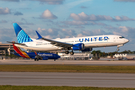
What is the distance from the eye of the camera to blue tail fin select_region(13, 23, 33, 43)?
8119 cm

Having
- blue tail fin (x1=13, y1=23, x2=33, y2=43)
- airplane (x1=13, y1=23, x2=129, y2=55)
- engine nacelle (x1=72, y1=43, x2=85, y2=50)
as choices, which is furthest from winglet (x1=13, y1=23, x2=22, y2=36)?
engine nacelle (x1=72, y1=43, x2=85, y2=50)

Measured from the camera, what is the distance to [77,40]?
63.9 meters

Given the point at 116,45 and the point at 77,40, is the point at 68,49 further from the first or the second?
the point at 116,45

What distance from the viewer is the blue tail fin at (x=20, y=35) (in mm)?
81188

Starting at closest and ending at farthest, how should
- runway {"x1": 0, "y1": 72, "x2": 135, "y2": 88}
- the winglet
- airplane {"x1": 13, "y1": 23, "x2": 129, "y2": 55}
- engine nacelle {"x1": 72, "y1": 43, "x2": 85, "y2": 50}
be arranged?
runway {"x1": 0, "y1": 72, "x2": 135, "y2": 88}, airplane {"x1": 13, "y1": 23, "x2": 129, "y2": 55}, engine nacelle {"x1": 72, "y1": 43, "x2": 85, "y2": 50}, the winglet

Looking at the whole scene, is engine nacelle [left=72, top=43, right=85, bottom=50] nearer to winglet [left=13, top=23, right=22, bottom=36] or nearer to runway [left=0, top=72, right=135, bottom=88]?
winglet [left=13, top=23, right=22, bottom=36]

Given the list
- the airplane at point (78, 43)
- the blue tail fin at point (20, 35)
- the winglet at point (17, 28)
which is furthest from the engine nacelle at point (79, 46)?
the winglet at point (17, 28)

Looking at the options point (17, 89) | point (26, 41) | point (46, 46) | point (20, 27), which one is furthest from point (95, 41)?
point (17, 89)

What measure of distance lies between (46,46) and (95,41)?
18.3 m

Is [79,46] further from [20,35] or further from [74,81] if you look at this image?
[74,81]

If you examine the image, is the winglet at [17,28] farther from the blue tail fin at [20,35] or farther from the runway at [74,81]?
the runway at [74,81]

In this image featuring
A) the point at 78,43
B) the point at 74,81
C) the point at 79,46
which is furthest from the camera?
the point at 78,43

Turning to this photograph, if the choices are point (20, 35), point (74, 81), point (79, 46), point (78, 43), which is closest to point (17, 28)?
point (20, 35)

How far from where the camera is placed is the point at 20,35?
3312 inches
